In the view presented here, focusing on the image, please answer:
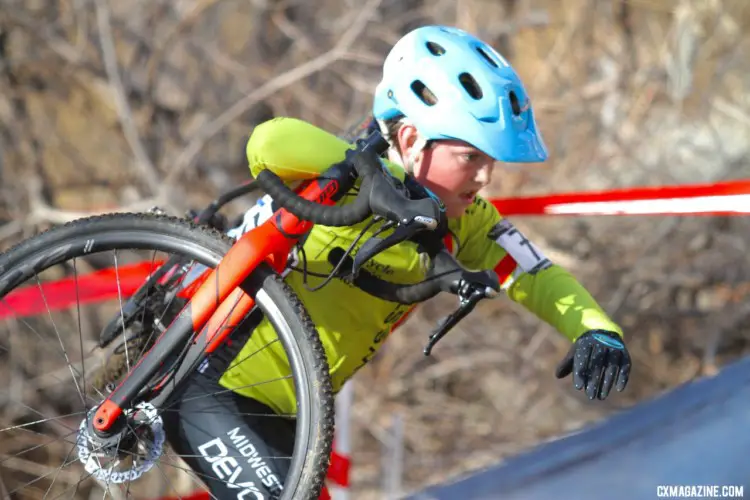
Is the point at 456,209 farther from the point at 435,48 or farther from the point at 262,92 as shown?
the point at 262,92

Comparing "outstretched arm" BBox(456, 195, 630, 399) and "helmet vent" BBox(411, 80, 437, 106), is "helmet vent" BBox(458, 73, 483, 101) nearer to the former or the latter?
"helmet vent" BBox(411, 80, 437, 106)

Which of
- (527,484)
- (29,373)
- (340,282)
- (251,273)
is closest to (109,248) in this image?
(251,273)

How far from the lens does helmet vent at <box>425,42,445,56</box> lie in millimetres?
2756

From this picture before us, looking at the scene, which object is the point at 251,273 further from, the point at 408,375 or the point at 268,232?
the point at 408,375

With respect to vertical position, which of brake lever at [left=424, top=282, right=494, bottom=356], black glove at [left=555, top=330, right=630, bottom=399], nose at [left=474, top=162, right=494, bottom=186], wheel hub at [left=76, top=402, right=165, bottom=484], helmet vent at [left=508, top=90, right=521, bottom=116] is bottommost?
wheel hub at [left=76, top=402, right=165, bottom=484]

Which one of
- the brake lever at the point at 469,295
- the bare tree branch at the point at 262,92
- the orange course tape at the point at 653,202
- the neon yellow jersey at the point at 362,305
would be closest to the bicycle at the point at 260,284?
the brake lever at the point at 469,295

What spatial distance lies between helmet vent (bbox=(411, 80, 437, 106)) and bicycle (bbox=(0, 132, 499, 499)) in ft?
0.63

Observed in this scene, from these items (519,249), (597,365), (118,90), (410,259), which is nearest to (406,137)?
(410,259)

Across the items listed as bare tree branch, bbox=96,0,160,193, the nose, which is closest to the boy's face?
the nose

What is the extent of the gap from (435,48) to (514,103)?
284 mm

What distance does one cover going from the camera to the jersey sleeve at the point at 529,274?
270 cm

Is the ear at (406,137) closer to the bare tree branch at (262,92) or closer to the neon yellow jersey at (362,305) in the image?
the neon yellow jersey at (362,305)

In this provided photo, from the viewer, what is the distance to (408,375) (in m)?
7.95

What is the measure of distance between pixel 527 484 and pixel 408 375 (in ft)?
20.4
